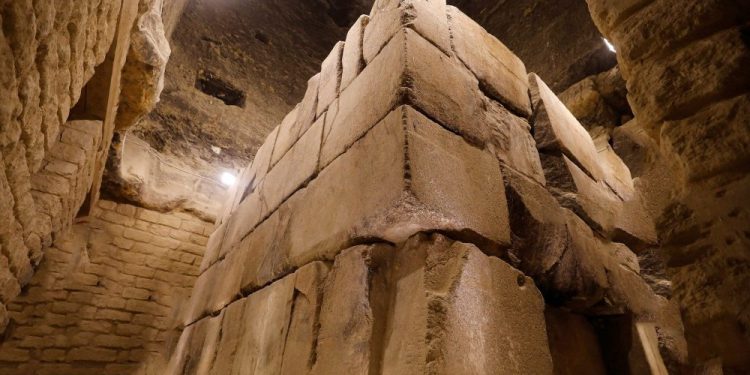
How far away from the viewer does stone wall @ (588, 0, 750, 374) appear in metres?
1.12

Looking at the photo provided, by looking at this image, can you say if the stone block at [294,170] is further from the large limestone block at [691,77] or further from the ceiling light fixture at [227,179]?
the ceiling light fixture at [227,179]

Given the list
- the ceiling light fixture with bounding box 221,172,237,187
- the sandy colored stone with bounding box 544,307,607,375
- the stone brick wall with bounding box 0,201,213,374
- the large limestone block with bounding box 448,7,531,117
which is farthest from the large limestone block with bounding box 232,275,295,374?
the ceiling light fixture with bounding box 221,172,237,187

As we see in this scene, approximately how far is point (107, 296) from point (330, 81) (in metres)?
3.98

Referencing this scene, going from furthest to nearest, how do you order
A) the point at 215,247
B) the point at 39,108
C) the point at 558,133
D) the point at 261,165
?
the point at 215,247 < the point at 261,165 < the point at 558,133 < the point at 39,108

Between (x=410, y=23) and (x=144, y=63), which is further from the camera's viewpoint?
(x=144, y=63)

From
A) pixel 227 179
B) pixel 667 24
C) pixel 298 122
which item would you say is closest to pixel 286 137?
pixel 298 122

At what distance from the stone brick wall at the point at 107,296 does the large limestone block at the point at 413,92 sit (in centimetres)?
390

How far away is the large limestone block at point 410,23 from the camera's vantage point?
2072 millimetres

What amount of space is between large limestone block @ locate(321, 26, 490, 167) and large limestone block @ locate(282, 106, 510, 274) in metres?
0.08

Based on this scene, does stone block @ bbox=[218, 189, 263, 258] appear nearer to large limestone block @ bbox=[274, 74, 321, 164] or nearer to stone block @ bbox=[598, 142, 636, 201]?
large limestone block @ bbox=[274, 74, 321, 164]

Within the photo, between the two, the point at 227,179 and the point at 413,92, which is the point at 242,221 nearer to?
the point at 413,92

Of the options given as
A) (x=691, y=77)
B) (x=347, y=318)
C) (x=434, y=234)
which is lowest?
(x=347, y=318)

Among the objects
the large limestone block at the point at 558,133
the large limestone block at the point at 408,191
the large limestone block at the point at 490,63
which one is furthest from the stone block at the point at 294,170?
the large limestone block at the point at 558,133

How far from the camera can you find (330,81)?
2754 mm
